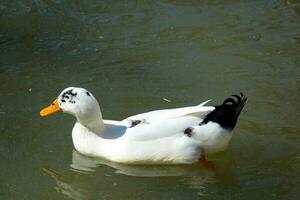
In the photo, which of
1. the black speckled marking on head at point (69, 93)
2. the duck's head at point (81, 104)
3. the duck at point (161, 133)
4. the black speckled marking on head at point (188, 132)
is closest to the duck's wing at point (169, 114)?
the duck at point (161, 133)

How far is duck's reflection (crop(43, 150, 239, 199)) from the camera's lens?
5562 millimetres

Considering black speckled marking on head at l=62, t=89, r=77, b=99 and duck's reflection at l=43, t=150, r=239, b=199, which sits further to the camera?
black speckled marking on head at l=62, t=89, r=77, b=99

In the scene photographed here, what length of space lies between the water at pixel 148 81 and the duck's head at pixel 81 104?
0.41 m

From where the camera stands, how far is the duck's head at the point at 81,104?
5.92 meters

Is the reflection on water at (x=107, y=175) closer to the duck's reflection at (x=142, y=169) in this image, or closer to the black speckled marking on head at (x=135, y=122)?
the duck's reflection at (x=142, y=169)

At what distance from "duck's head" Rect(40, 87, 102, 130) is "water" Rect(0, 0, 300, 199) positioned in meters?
0.41

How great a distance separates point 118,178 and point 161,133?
1.81 feet

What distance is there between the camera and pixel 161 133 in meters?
5.84

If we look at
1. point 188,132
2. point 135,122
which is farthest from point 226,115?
point 135,122

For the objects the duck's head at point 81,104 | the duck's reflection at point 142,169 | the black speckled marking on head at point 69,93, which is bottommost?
the duck's reflection at point 142,169

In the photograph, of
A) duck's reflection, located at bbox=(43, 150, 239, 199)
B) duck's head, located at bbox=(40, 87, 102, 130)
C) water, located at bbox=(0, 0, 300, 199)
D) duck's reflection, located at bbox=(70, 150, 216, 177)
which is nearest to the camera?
duck's reflection, located at bbox=(43, 150, 239, 199)

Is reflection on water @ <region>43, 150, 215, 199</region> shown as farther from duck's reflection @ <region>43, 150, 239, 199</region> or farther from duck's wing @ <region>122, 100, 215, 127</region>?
duck's wing @ <region>122, 100, 215, 127</region>

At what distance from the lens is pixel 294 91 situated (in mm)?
7062

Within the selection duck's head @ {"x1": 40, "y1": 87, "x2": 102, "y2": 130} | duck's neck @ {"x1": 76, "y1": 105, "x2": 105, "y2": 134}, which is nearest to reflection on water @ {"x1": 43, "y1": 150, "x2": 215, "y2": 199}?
duck's neck @ {"x1": 76, "y1": 105, "x2": 105, "y2": 134}
